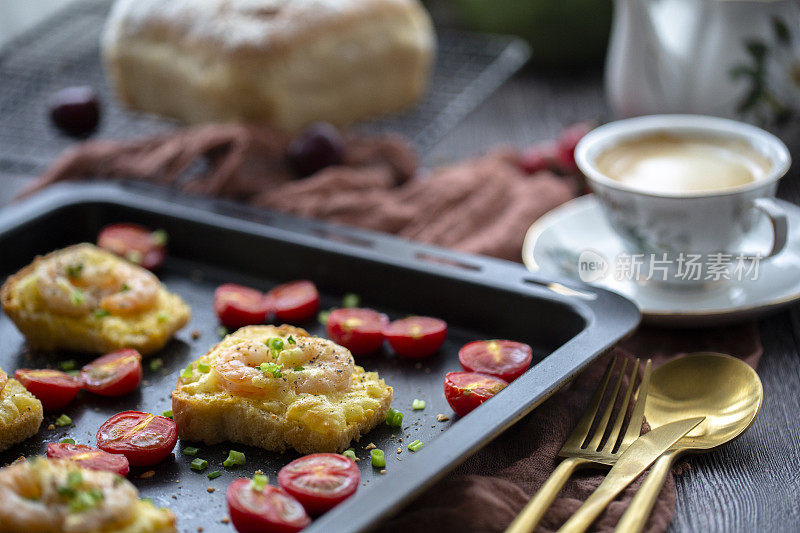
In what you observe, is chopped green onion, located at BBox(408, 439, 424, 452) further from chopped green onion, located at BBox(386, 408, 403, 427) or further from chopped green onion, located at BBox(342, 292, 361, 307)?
chopped green onion, located at BBox(342, 292, 361, 307)

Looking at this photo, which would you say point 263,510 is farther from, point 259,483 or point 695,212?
point 695,212

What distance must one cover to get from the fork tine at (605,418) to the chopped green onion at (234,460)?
2.04ft

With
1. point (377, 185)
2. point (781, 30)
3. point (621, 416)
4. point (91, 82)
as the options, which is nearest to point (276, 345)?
point (621, 416)

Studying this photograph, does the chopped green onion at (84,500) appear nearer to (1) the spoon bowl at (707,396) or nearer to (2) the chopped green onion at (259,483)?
(2) the chopped green onion at (259,483)

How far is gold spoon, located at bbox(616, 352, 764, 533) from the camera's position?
1.59 meters

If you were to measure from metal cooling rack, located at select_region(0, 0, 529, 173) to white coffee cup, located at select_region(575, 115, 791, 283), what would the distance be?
3.58 feet

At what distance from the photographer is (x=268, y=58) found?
275 cm

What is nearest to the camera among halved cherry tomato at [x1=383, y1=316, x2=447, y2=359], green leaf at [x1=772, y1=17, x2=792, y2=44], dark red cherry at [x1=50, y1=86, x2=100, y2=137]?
halved cherry tomato at [x1=383, y1=316, x2=447, y2=359]

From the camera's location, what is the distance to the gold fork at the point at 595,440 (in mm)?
1390

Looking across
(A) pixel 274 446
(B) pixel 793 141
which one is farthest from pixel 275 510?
(B) pixel 793 141

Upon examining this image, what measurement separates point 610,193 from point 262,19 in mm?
1358

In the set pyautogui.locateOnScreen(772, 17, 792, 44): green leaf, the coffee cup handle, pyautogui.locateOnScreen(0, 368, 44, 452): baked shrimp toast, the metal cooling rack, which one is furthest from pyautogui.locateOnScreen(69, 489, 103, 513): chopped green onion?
pyautogui.locateOnScreen(772, 17, 792, 44): green leaf

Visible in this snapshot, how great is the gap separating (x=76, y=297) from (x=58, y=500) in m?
0.80

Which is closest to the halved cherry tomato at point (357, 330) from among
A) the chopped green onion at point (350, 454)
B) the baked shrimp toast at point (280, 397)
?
the baked shrimp toast at point (280, 397)
